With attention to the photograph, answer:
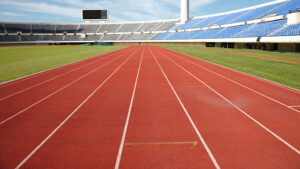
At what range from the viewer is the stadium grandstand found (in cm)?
2691

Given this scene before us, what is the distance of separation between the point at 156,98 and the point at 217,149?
11.9 ft

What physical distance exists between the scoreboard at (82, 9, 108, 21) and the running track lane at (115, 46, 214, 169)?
73.7 meters

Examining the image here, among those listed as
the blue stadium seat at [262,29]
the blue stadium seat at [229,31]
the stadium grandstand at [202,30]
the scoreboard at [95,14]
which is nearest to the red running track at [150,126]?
the stadium grandstand at [202,30]

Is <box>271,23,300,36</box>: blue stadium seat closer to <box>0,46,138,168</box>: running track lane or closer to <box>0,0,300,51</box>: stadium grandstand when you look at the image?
<box>0,0,300,51</box>: stadium grandstand

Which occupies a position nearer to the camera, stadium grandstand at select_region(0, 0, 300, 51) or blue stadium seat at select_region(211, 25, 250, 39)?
stadium grandstand at select_region(0, 0, 300, 51)

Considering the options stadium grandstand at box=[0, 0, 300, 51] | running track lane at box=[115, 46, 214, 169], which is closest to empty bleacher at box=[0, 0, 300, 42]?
stadium grandstand at box=[0, 0, 300, 51]

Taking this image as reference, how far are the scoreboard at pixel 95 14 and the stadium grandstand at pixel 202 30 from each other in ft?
19.7

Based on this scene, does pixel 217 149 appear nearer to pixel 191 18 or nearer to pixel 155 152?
pixel 155 152

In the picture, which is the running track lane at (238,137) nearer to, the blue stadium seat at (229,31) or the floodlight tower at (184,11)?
the blue stadium seat at (229,31)

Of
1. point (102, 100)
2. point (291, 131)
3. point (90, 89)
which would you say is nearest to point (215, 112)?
point (291, 131)

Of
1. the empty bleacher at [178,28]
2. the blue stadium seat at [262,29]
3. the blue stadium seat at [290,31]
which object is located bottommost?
the blue stadium seat at [290,31]

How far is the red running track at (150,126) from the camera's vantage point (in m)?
3.71

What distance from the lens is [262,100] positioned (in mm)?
7074

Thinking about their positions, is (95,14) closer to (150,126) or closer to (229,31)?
(229,31)
